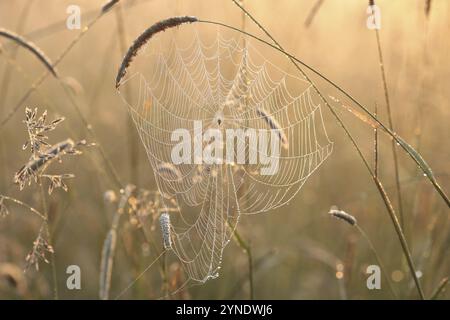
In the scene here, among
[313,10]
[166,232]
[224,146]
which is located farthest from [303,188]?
[166,232]

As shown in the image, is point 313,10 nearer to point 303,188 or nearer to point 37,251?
point 37,251

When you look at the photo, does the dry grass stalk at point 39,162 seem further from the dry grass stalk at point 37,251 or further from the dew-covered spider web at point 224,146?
the dew-covered spider web at point 224,146

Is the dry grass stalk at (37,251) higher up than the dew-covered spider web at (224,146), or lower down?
lower down

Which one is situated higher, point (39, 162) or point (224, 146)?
point (224, 146)

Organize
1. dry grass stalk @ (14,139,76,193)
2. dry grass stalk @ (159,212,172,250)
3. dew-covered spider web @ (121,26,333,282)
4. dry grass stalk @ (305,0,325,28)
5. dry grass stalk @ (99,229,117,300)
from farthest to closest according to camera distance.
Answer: dew-covered spider web @ (121,26,333,282) < dry grass stalk @ (305,0,325,28) < dry grass stalk @ (99,229,117,300) < dry grass stalk @ (14,139,76,193) < dry grass stalk @ (159,212,172,250)

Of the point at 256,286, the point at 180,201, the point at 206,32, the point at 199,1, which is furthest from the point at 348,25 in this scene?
the point at 256,286

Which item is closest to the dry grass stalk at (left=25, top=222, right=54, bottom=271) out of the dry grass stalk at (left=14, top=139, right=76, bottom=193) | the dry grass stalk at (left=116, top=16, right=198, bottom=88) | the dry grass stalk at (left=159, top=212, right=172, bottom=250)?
the dry grass stalk at (left=14, top=139, right=76, bottom=193)

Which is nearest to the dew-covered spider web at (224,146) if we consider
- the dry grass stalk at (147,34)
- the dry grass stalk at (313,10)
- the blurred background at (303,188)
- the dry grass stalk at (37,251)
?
the blurred background at (303,188)

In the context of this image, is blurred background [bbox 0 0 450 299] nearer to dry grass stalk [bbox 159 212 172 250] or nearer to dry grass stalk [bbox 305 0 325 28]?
dry grass stalk [bbox 305 0 325 28]
